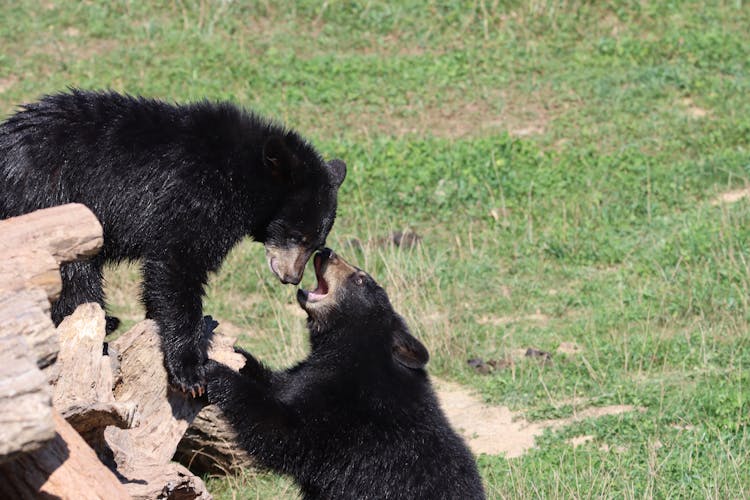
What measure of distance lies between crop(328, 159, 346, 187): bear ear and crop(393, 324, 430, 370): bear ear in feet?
3.63

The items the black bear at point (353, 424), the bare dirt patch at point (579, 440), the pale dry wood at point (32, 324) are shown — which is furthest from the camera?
the bare dirt patch at point (579, 440)

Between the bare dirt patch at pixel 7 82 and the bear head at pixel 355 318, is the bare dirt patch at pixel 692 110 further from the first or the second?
the bare dirt patch at pixel 7 82

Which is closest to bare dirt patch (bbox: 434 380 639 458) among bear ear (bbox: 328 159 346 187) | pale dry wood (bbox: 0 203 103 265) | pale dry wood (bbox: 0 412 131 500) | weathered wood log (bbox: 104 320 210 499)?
bear ear (bbox: 328 159 346 187)

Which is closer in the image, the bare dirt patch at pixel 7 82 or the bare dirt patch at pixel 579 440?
the bare dirt patch at pixel 579 440

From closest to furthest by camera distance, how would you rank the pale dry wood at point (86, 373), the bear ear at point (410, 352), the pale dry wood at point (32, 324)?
the pale dry wood at point (32, 324), the pale dry wood at point (86, 373), the bear ear at point (410, 352)

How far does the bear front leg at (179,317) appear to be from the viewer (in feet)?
16.7

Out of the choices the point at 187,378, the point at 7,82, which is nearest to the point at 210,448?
the point at 187,378

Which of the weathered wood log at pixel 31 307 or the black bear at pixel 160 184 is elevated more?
the weathered wood log at pixel 31 307

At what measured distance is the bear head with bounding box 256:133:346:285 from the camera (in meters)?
5.95

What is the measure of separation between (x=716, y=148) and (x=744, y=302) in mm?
3589

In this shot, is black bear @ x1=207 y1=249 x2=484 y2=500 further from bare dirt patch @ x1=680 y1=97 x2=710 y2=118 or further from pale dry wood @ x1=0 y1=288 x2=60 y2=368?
bare dirt patch @ x1=680 y1=97 x2=710 y2=118

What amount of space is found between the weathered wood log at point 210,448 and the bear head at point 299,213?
2.38ft

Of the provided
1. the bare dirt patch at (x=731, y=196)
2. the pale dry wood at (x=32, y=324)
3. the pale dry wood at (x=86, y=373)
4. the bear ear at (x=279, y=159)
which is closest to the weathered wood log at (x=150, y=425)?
the pale dry wood at (x=86, y=373)

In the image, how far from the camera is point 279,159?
5.81m
